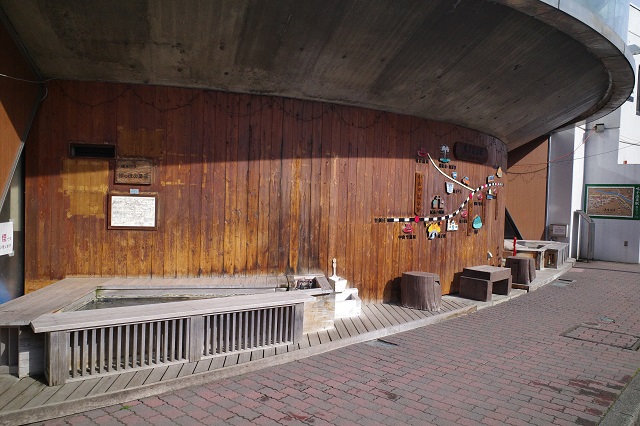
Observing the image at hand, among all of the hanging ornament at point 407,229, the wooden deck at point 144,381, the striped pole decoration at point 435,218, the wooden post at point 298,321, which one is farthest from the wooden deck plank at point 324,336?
the hanging ornament at point 407,229

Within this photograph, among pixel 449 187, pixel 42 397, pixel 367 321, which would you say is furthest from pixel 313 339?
pixel 449 187

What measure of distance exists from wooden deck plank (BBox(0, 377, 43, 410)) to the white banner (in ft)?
7.41

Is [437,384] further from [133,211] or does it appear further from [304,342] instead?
[133,211]

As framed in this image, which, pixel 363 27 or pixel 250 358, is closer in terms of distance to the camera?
pixel 250 358

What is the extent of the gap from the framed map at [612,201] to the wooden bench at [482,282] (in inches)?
421

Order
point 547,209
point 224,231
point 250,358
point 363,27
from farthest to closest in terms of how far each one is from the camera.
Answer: point 547,209 < point 224,231 < point 363,27 < point 250,358

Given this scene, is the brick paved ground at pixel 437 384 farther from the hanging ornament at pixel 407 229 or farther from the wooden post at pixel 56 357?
the hanging ornament at pixel 407 229

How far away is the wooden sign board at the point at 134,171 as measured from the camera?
6.57 metres

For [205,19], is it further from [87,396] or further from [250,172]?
[87,396]

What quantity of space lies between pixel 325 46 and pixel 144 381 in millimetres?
4771

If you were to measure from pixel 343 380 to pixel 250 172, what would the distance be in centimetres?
358

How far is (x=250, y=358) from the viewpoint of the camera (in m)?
5.27

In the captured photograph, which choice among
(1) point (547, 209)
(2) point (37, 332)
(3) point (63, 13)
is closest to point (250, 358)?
(2) point (37, 332)

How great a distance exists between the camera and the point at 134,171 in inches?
260
